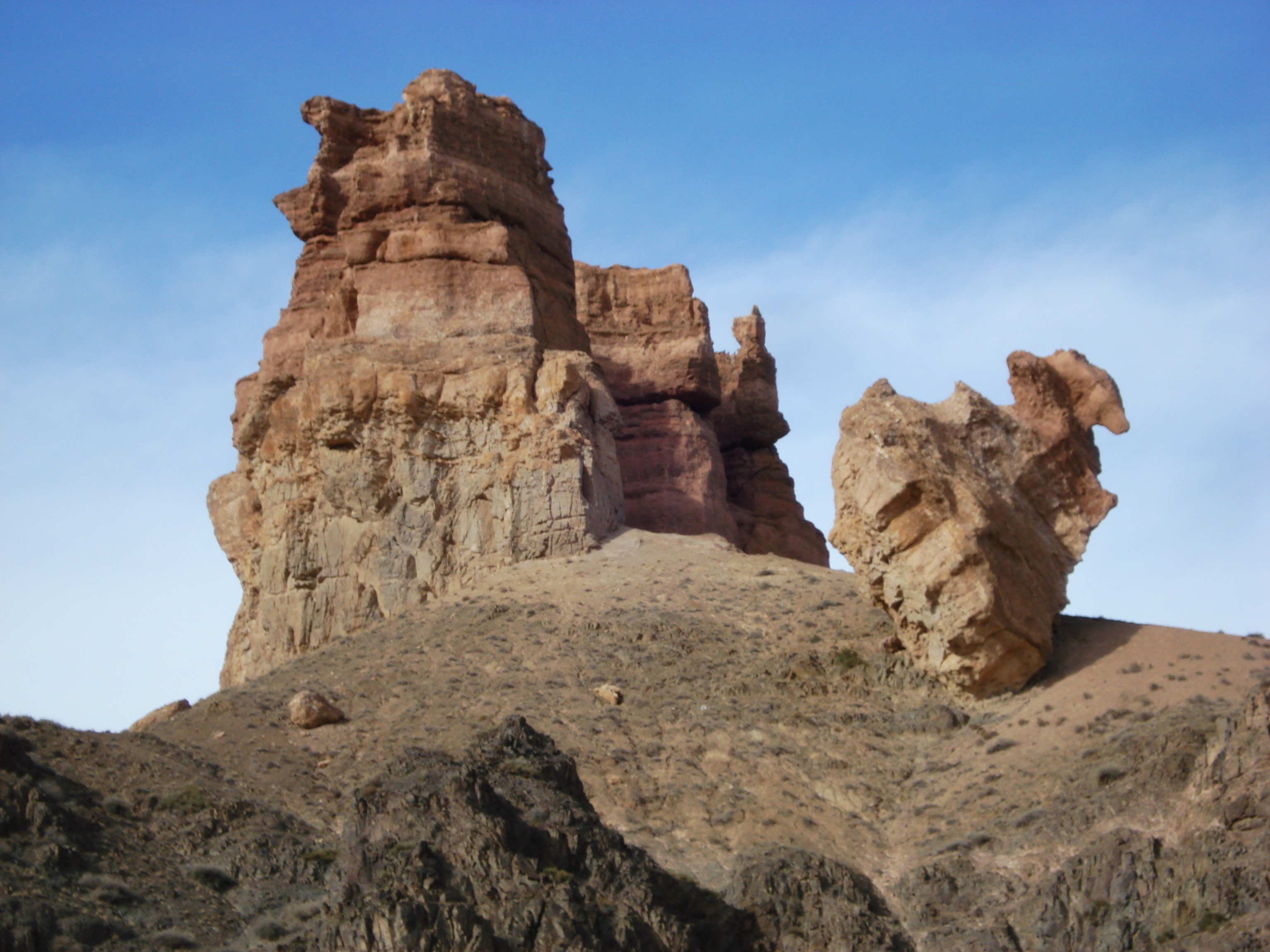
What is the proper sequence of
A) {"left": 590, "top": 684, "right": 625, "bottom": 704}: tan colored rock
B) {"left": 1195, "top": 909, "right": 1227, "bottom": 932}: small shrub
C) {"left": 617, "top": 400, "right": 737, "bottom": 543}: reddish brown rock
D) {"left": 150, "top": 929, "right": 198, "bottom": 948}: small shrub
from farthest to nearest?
{"left": 617, "top": 400, "right": 737, "bottom": 543}: reddish brown rock → {"left": 590, "top": 684, "right": 625, "bottom": 704}: tan colored rock → {"left": 1195, "top": 909, "right": 1227, "bottom": 932}: small shrub → {"left": 150, "top": 929, "right": 198, "bottom": 948}: small shrub

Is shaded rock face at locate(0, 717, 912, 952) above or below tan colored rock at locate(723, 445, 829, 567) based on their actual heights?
below

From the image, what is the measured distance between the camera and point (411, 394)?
38.6 metres

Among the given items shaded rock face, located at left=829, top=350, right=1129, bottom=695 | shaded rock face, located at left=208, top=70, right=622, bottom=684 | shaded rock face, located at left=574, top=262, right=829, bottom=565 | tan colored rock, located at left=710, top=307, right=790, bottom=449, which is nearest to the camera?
shaded rock face, located at left=829, top=350, right=1129, bottom=695

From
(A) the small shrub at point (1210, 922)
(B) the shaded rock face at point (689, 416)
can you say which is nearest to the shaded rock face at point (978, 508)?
(A) the small shrub at point (1210, 922)

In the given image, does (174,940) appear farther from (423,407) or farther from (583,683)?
(423,407)

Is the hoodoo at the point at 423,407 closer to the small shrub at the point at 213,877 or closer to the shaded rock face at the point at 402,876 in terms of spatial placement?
the shaded rock face at the point at 402,876

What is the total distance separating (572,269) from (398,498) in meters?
9.80

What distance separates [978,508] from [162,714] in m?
15.3

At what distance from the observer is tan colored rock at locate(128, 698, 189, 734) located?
30.6 metres

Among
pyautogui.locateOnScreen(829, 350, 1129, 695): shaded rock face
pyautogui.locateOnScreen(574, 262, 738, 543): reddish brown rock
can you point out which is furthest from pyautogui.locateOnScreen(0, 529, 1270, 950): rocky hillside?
pyautogui.locateOnScreen(574, 262, 738, 543): reddish brown rock

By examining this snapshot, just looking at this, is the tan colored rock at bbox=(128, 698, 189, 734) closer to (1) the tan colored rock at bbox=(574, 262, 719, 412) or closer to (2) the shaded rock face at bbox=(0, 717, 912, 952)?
(2) the shaded rock face at bbox=(0, 717, 912, 952)

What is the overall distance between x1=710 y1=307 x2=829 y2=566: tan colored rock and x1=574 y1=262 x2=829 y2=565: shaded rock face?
0.12 feet

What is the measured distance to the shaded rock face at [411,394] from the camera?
37562 millimetres

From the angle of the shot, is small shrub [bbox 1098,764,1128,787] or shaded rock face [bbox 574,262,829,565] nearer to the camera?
small shrub [bbox 1098,764,1128,787]
